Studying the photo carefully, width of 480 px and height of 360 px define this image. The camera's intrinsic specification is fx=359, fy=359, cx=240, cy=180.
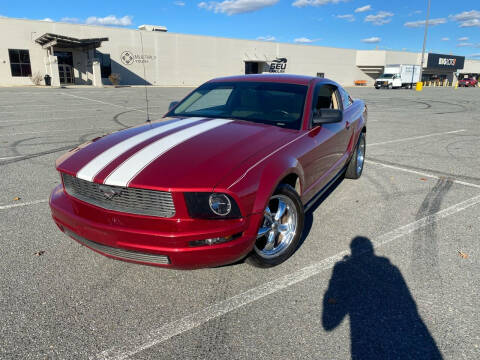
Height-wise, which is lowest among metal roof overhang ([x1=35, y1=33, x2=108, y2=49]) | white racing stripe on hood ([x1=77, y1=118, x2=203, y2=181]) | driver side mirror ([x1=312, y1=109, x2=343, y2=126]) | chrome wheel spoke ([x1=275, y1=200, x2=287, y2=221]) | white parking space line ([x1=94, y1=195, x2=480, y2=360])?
white parking space line ([x1=94, y1=195, x2=480, y2=360])

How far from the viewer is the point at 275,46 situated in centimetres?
5559

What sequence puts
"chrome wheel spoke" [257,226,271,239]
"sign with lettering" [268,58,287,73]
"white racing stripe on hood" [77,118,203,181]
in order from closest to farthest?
"white racing stripe on hood" [77,118,203,181]
"chrome wheel spoke" [257,226,271,239]
"sign with lettering" [268,58,287,73]

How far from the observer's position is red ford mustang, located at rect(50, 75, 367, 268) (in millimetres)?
2352

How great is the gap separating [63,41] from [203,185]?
3548 centimetres

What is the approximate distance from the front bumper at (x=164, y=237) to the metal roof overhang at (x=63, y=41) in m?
33.1

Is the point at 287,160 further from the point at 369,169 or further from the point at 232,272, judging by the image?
the point at 369,169

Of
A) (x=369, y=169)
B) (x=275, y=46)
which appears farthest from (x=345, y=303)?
(x=275, y=46)

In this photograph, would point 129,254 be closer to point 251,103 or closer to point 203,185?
point 203,185

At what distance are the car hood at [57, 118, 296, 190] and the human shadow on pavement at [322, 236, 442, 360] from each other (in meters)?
1.22

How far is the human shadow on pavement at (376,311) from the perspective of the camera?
A: 2.16 m

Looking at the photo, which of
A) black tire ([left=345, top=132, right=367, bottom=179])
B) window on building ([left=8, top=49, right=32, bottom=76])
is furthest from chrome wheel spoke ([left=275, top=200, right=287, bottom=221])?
window on building ([left=8, top=49, right=32, bottom=76])

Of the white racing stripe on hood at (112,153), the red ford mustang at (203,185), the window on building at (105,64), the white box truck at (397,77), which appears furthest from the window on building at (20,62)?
the white box truck at (397,77)

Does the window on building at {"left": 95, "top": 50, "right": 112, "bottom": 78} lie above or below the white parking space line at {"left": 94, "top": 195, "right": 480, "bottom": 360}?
above

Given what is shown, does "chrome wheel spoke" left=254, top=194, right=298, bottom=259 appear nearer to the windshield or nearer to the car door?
the car door
